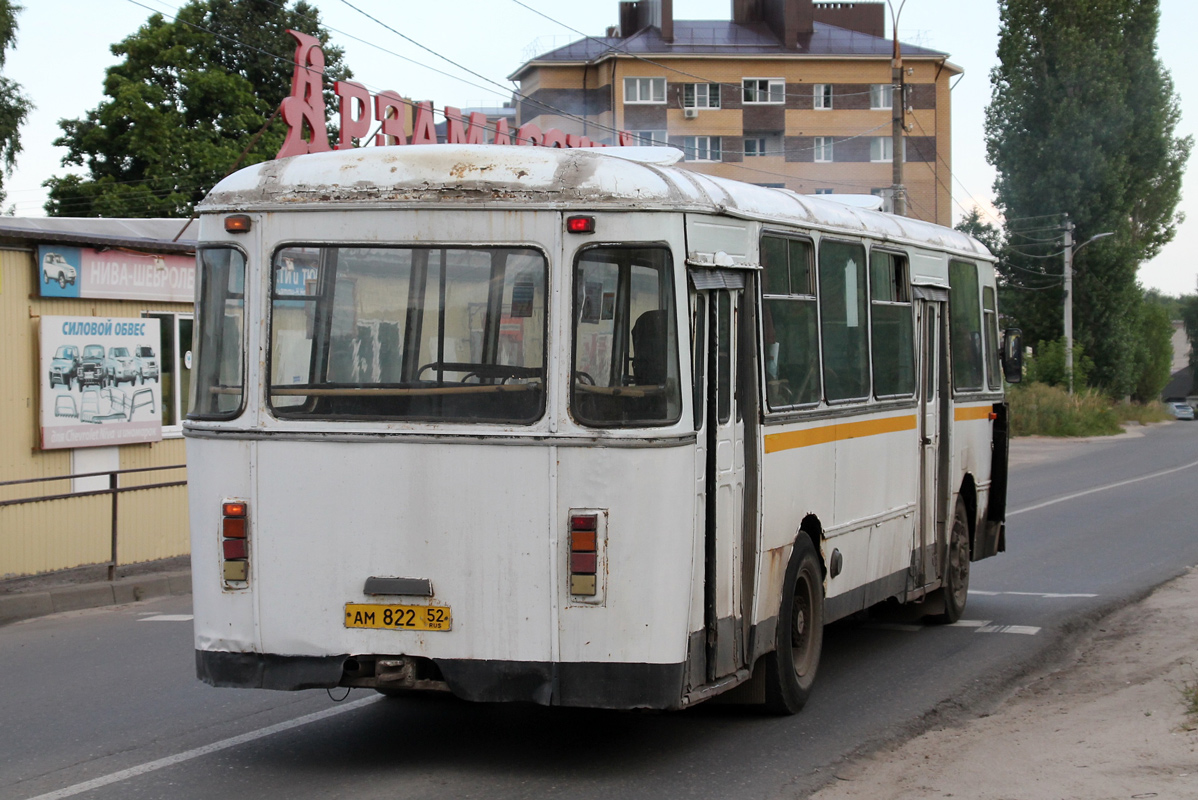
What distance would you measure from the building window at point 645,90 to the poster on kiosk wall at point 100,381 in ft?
209

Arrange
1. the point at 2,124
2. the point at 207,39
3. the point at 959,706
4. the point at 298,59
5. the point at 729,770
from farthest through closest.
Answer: the point at 207,39, the point at 2,124, the point at 298,59, the point at 959,706, the point at 729,770

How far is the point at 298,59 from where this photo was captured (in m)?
22.6

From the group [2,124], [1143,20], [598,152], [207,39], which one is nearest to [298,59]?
[598,152]

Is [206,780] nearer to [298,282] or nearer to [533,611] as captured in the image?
[533,611]

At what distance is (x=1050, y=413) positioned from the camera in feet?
164

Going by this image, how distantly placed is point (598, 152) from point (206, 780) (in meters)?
3.40

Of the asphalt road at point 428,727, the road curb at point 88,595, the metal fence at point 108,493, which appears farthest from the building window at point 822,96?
the asphalt road at point 428,727

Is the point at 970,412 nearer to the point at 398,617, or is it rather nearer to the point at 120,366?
the point at 398,617

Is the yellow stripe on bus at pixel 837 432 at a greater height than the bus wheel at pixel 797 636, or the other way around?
the yellow stripe on bus at pixel 837 432

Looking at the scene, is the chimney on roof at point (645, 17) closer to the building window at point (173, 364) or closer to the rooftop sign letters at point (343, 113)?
the rooftop sign letters at point (343, 113)

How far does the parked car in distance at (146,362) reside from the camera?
15.7 meters

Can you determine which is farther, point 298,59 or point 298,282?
point 298,59

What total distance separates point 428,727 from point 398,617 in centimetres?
148

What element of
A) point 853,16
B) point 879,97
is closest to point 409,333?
point 879,97
